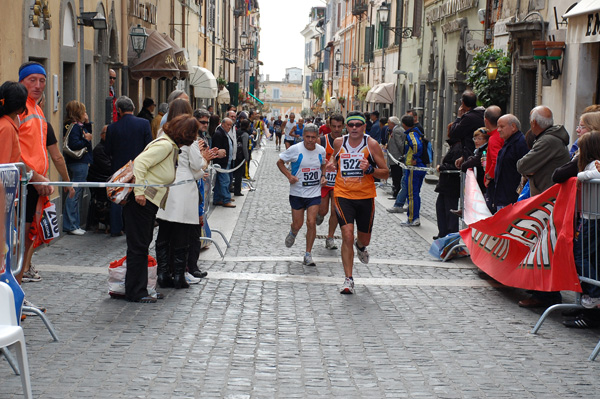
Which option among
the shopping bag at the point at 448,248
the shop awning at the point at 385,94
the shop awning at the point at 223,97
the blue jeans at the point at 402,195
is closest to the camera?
the shopping bag at the point at 448,248

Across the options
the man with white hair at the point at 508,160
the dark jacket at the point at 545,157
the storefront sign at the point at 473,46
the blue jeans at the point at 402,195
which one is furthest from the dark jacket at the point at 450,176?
the storefront sign at the point at 473,46

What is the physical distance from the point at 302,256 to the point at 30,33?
4.43m

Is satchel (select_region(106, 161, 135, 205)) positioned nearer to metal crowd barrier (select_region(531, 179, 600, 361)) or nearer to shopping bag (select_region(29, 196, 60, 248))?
shopping bag (select_region(29, 196, 60, 248))

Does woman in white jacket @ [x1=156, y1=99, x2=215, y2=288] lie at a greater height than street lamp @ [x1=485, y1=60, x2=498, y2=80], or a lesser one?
lesser

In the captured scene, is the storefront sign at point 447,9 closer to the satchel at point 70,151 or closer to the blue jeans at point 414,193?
the blue jeans at point 414,193

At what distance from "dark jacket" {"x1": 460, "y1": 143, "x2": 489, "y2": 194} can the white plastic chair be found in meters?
7.77

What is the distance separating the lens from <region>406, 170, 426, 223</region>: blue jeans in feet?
50.6

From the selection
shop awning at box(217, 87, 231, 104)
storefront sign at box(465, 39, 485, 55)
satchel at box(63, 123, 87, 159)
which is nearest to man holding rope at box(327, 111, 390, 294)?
satchel at box(63, 123, 87, 159)

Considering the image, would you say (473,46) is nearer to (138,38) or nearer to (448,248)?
(138,38)

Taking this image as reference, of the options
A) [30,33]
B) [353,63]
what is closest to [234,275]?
[30,33]

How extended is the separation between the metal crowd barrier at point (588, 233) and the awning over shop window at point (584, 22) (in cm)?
662

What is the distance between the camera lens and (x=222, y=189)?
59.0 ft

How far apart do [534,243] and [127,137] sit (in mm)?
5830

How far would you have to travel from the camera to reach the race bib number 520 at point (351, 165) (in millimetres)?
9586
